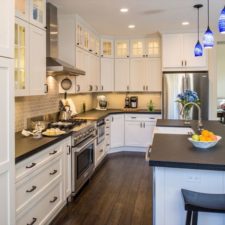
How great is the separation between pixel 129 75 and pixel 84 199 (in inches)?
141

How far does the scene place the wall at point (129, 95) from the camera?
654 cm

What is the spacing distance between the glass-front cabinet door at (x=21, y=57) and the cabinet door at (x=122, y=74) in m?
3.67

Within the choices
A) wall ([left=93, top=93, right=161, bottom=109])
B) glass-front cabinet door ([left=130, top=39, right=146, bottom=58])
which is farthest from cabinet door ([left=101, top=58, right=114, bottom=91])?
glass-front cabinet door ([left=130, top=39, right=146, bottom=58])

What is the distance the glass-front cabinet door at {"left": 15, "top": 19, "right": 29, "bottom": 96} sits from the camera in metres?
2.73

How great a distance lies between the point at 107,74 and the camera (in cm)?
636

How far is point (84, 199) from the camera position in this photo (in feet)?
11.6

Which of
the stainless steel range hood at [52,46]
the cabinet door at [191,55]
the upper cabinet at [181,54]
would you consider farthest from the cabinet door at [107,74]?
the stainless steel range hood at [52,46]

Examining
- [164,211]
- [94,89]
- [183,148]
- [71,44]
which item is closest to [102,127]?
[94,89]

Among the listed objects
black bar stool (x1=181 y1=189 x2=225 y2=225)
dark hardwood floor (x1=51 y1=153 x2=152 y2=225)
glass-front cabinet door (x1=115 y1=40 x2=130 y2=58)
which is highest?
glass-front cabinet door (x1=115 y1=40 x2=130 y2=58)

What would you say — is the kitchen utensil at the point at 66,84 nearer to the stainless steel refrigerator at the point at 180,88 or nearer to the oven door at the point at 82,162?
the oven door at the point at 82,162

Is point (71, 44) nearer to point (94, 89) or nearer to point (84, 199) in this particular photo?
point (94, 89)

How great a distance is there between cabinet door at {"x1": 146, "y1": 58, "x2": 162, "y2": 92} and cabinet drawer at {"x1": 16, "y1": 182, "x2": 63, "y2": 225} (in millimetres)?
3800

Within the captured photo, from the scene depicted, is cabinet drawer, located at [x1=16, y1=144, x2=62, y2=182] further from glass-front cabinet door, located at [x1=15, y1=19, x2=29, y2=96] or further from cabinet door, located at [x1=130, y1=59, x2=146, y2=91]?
cabinet door, located at [x1=130, y1=59, x2=146, y2=91]

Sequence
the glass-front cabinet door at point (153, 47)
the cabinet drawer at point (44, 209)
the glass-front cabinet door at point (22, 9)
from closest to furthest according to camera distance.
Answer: the cabinet drawer at point (44, 209) < the glass-front cabinet door at point (22, 9) < the glass-front cabinet door at point (153, 47)
